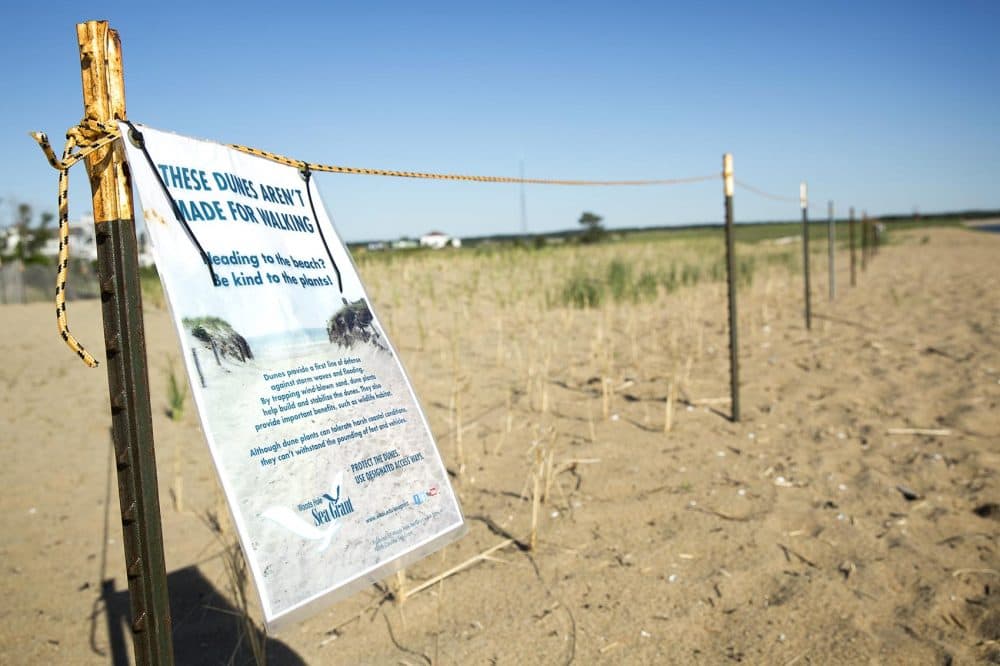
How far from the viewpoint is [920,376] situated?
19.2 ft

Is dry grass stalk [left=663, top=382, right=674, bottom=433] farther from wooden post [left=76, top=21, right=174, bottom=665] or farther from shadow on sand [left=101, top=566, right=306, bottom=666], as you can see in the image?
wooden post [left=76, top=21, right=174, bottom=665]

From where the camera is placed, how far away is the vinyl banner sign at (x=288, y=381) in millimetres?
1413

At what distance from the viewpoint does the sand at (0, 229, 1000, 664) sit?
270 cm

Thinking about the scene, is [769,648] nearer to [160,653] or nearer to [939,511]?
[939,511]

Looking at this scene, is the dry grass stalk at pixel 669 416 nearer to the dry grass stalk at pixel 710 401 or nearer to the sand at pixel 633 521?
the sand at pixel 633 521

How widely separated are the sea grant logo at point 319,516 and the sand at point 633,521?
126cm

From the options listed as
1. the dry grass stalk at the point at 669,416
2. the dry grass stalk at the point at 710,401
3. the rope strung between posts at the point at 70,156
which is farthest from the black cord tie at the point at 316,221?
the dry grass stalk at the point at 710,401

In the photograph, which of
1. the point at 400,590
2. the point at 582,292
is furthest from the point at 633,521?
the point at 582,292

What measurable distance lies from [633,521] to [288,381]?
8.08 feet

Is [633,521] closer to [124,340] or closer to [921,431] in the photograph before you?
[921,431]

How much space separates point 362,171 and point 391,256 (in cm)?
1442

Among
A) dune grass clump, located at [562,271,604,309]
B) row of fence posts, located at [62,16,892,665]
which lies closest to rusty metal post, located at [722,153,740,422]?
row of fence posts, located at [62,16,892,665]

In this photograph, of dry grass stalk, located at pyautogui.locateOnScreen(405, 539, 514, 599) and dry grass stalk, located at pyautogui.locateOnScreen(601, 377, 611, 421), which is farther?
dry grass stalk, located at pyautogui.locateOnScreen(601, 377, 611, 421)

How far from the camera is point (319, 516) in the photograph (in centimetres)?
153
